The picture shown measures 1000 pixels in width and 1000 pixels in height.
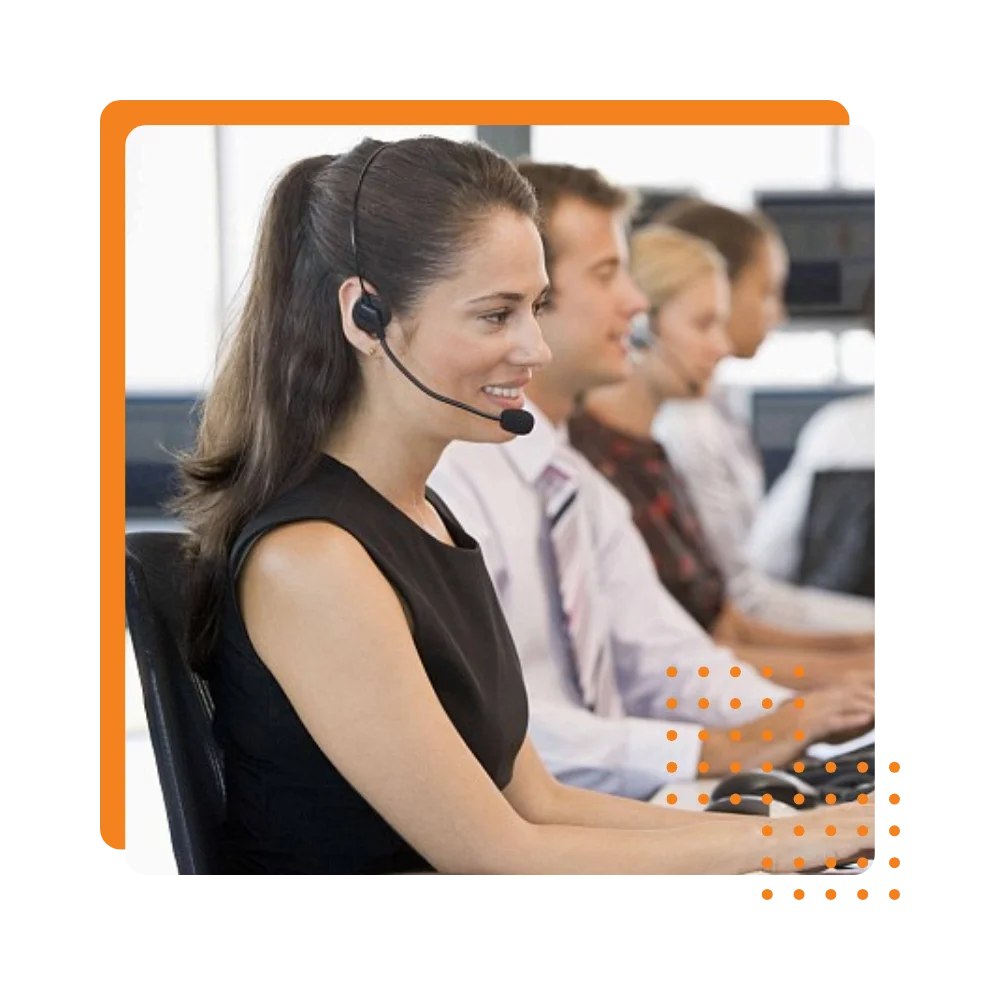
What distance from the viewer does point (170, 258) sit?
6.02 ft

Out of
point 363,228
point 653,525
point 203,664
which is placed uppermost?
point 363,228

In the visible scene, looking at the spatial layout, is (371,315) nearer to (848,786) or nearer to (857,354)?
(857,354)

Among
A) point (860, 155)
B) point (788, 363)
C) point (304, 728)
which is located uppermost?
point (860, 155)

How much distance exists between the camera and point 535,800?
181 centimetres

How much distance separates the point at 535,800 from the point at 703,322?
631mm

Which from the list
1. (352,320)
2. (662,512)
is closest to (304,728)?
(352,320)

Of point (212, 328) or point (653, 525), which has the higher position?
point (212, 328)

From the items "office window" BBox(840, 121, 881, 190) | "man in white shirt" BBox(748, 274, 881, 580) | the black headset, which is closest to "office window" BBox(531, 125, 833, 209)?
"office window" BBox(840, 121, 881, 190)

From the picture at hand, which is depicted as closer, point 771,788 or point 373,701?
point 373,701

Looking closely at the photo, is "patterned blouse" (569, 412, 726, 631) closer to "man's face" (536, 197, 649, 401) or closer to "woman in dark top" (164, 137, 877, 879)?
"man's face" (536, 197, 649, 401)

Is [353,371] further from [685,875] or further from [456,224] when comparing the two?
[685,875]

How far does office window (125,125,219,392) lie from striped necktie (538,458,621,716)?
0.46 m

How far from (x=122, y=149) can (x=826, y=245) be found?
830mm

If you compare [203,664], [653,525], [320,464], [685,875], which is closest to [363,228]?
[320,464]
